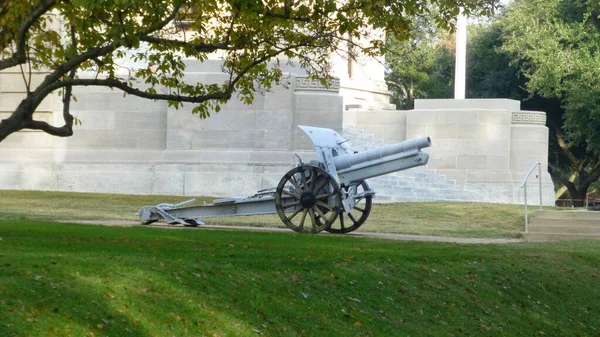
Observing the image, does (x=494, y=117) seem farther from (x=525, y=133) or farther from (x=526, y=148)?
(x=526, y=148)

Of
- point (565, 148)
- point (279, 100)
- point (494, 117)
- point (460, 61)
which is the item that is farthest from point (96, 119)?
point (565, 148)

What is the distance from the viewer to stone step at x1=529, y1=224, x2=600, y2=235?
1110 inches

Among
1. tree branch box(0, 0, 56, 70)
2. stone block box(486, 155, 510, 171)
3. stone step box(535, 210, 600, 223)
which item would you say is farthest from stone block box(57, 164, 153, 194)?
tree branch box(0, 0, 56, 70)

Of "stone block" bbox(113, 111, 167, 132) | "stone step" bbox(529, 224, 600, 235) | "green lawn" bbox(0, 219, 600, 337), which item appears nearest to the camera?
"green lawn" bbox(0, 219, 600, 337)

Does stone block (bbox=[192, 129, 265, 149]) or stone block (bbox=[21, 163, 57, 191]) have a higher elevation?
stone block (bbox=[192, 129, 265, 149])

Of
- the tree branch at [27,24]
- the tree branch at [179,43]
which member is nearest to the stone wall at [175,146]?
the tree branch at [179,43]

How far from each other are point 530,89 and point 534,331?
3595 centimetres

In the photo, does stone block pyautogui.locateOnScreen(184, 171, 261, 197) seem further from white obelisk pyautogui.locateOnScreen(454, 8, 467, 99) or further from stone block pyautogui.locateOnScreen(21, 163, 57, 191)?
white obelisk pyautogui.locateOnScreen(454, 8, 467, 99)

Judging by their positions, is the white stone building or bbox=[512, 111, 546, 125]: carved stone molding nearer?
the white stone building

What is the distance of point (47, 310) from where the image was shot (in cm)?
1071

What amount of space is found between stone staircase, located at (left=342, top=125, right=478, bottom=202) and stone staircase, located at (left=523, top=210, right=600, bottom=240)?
695 cm

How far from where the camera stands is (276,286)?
13586mm

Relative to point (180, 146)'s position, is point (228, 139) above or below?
above

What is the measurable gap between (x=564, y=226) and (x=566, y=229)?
21cm
